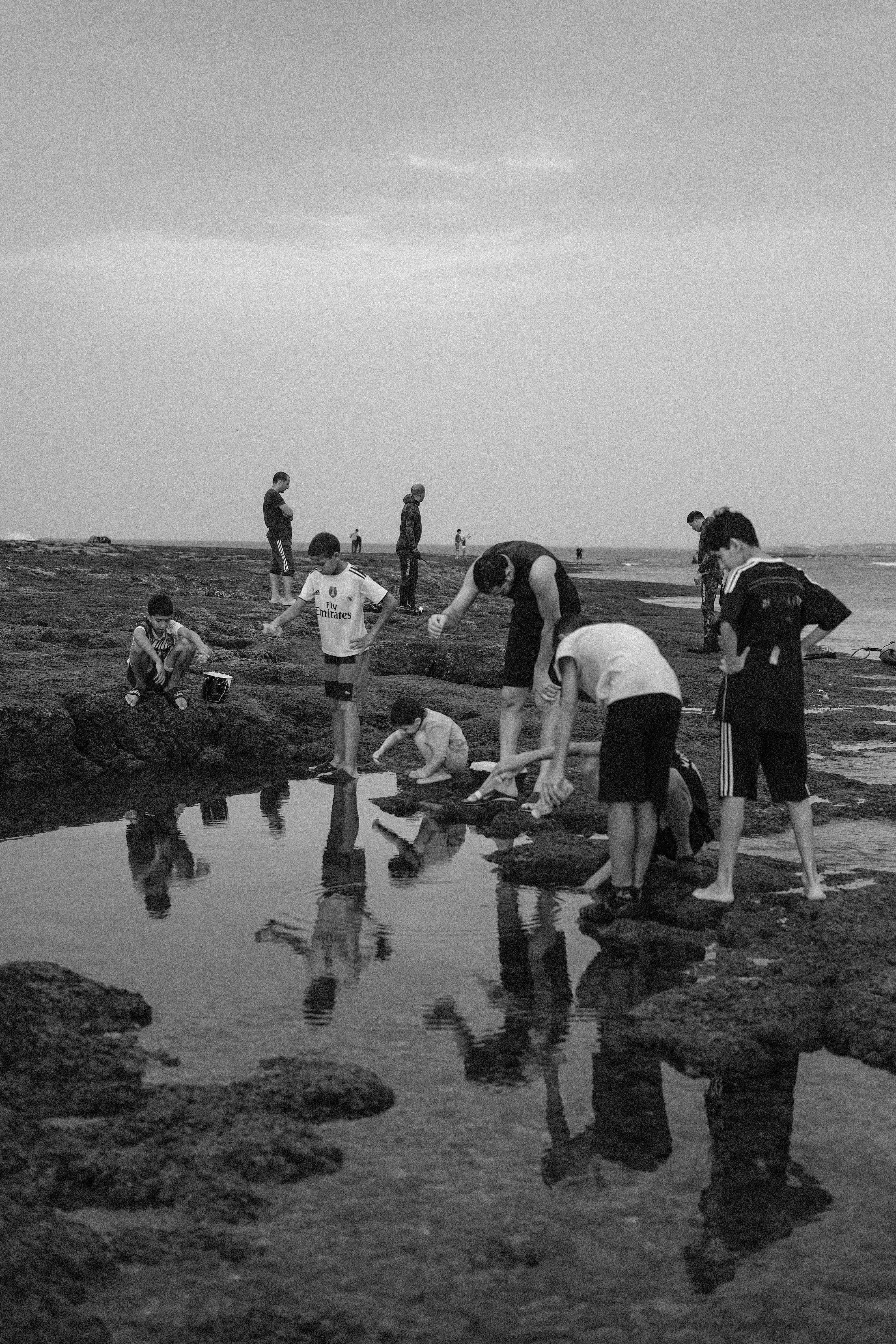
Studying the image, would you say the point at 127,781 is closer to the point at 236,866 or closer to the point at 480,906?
the point at 236,866

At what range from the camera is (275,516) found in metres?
17.2

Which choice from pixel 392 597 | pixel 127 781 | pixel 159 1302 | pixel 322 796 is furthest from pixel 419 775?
pixel 159 1302

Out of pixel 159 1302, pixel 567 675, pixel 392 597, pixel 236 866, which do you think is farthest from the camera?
pixel 392 597

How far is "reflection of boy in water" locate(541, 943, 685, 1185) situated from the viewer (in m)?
3.32

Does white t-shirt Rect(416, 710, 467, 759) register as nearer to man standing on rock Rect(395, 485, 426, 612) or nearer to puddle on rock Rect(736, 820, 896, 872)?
puddle on rock Rect(736, 820, 896, 872)

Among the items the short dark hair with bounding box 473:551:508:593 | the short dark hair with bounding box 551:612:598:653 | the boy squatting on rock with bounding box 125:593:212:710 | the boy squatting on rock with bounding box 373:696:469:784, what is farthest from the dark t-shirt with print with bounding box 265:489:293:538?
the short dark hair with bounding box 551:612:598:653

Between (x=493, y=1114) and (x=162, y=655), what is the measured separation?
6.60 m

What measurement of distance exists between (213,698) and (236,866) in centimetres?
360

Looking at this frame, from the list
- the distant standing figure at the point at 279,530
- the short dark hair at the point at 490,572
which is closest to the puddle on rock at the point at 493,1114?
the short dark hair at the point at 490,572

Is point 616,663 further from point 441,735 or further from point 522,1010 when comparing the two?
point 441,735

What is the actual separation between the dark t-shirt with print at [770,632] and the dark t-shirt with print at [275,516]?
12.3 meters

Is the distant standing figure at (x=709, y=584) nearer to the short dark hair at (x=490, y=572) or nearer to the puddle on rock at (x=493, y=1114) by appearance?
the short dark hair at (x=490, y=572)

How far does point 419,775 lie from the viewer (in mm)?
8492

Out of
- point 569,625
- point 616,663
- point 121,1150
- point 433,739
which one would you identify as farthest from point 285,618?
point 121,1150
